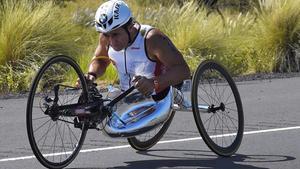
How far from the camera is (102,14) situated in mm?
6441

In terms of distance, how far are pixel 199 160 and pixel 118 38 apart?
134 cm

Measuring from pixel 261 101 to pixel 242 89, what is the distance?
1.41m

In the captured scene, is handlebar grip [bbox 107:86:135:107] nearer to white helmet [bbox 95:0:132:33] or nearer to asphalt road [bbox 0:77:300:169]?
white helmet [bbox 95:0:132:33]

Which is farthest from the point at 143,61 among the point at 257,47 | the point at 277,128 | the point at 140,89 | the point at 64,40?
the point at 257,47

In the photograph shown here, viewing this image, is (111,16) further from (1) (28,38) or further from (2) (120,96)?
(1) (28,38)

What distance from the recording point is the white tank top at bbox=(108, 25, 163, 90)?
21.9 feet

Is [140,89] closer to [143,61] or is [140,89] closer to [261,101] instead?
[143,61]

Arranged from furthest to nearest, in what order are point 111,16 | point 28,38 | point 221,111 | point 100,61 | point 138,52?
point 28,38 < point 221,111 < point 100,61 < point 138,52 < point 111,16

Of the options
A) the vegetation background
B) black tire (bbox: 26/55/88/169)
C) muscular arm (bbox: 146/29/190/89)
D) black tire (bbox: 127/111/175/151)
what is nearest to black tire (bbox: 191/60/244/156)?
muscular arm (bbox: 146/29/190/89)

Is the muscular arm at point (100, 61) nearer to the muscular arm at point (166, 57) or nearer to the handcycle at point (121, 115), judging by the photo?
the handcycle at point (121, 115)

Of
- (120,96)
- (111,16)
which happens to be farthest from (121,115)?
(111,16)

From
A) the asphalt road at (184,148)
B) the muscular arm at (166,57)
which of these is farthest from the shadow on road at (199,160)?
the muscular arm at (166,57)

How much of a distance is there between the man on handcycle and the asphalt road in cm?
75

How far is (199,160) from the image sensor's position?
23.5 feet
